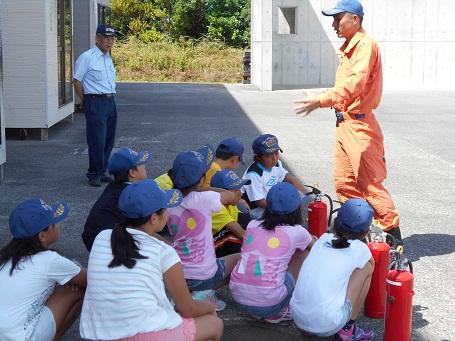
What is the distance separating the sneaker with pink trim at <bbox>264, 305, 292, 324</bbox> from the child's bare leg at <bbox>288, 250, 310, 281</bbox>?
236 mm

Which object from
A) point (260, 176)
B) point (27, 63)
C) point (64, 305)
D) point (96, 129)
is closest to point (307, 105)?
point (260, 176)

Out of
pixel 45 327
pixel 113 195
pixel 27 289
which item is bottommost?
pixel 45 327

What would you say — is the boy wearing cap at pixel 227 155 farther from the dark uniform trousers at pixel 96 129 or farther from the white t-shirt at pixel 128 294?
the dark uniform trousers at pixel 96 129

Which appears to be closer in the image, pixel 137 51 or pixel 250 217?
pixel 250 217

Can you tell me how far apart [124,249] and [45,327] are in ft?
2.27

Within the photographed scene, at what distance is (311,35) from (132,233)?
2316 cm

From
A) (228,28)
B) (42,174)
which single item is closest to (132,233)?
(42,174)

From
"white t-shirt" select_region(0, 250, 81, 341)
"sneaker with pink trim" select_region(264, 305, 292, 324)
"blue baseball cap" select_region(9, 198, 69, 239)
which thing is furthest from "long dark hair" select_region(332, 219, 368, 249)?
"blue baseball cap" select_region(9, 198, 69, 239)

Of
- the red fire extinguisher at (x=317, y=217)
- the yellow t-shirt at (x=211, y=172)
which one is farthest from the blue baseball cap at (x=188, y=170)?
the red fire extinguisher at (x=317, y=217)

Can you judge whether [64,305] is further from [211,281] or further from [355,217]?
[355,217]

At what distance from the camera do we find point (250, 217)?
5.76 meters

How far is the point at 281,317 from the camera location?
4.50 meters

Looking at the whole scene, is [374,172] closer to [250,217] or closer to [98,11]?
[250,217]

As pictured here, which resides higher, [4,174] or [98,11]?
[98,11]
